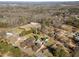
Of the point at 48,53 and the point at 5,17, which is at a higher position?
the point at 5,17

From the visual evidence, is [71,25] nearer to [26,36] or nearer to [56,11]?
[56,11]

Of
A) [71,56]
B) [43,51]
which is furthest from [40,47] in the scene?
[71,56]

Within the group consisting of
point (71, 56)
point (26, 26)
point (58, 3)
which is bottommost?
point (71, 56)

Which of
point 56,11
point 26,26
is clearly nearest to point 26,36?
point 26,26

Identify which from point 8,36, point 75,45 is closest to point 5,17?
point 8,36

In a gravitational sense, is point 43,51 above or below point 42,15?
below

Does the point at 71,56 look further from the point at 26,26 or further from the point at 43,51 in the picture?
the point at 26,26

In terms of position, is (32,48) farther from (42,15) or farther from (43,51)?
(42,15)

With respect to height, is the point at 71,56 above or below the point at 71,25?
below
